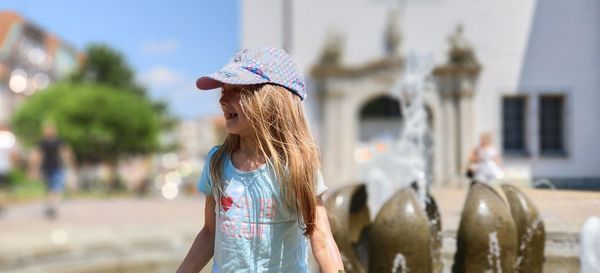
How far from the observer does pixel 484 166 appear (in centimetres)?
445

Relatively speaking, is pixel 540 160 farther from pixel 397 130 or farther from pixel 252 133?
pixel 252 133

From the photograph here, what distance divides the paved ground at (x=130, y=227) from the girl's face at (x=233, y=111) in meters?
2.08

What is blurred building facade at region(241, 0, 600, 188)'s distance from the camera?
891 cm

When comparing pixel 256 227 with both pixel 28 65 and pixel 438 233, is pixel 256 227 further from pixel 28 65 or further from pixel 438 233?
pixel 28 65

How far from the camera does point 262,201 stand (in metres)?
1.51

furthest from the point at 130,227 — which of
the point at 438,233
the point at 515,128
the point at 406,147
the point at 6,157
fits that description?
the point at 6,157

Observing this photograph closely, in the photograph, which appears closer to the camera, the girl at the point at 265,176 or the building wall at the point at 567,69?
the girl at the point at 265,176

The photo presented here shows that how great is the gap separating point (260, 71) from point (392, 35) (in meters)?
12.8

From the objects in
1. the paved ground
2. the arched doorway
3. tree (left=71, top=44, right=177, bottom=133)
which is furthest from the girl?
tree (left=71, top=44, right=177, bottom=133)

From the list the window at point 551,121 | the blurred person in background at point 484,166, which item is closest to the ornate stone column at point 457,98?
the window at point 551,121

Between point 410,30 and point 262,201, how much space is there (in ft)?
41.0

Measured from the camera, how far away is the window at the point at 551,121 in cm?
941

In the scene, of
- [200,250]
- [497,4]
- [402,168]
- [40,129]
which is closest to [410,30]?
[402,168]

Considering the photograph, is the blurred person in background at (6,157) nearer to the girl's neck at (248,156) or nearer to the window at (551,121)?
the window at (551,121)
